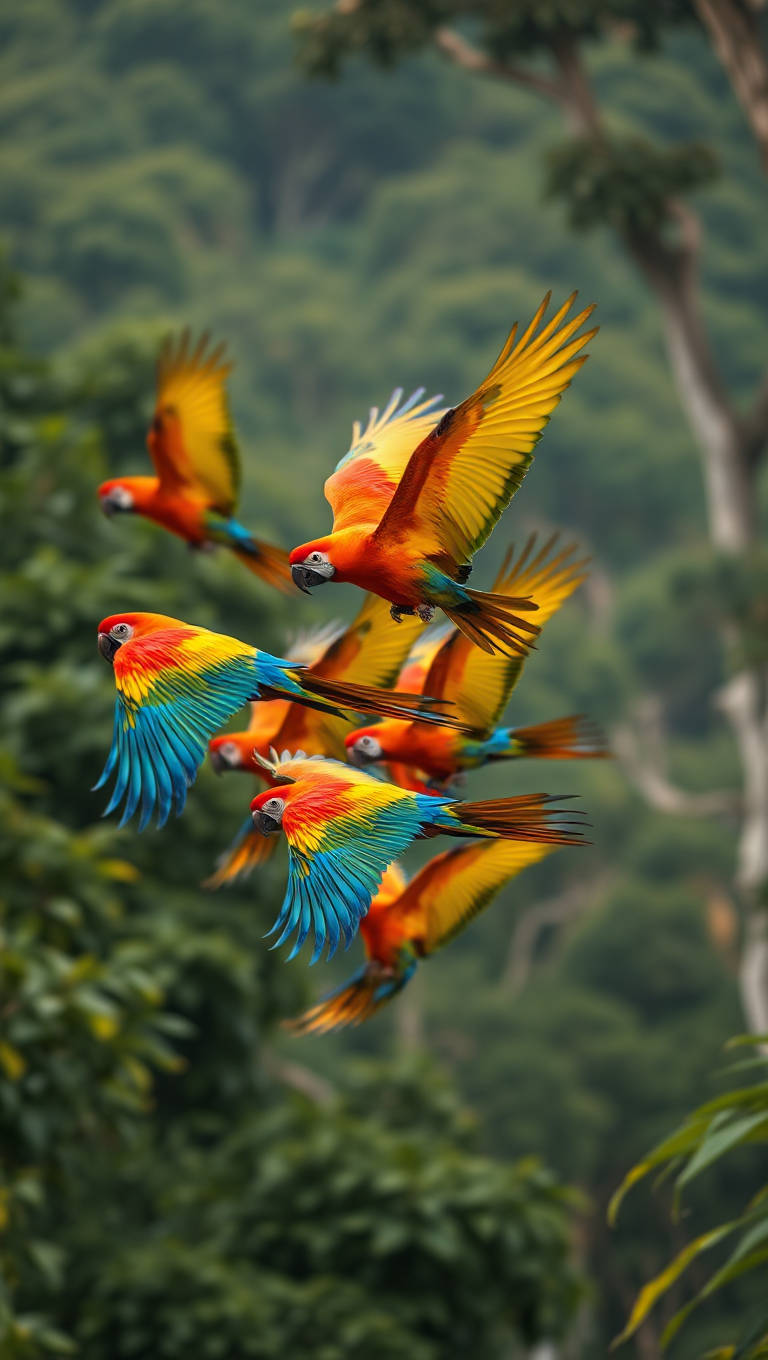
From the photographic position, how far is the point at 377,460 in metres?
0.79

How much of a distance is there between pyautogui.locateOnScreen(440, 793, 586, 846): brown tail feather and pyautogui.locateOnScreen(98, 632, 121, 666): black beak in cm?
18

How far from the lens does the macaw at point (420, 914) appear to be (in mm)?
793

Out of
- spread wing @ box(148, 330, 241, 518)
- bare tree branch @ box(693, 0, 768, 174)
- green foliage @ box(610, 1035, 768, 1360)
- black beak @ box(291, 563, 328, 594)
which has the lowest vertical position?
green foliage @ box(610, 1035, 768, 1360)

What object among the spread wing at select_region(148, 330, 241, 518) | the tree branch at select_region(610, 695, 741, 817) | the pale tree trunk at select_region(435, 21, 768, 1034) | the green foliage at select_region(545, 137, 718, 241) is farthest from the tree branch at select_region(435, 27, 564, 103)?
the spread wing at select_region(148, 330, 241, 518)

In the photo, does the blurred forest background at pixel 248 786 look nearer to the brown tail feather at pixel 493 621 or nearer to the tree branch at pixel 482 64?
the brown tail feather at pixel 493 621

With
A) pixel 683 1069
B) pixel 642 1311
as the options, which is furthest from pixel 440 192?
pixel 642 1311

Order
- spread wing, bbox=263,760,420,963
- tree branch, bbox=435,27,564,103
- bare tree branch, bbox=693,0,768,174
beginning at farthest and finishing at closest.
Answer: tree branch, bbox=435,27,564,103, bare tree branch, bbox=693,0,768,174, spread wing, bbox=263,760,420,963

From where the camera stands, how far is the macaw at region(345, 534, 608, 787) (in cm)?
79

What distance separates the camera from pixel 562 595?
0.90 metres

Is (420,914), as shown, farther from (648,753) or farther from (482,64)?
(648,753)

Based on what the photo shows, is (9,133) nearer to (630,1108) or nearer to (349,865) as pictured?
(630,1108)

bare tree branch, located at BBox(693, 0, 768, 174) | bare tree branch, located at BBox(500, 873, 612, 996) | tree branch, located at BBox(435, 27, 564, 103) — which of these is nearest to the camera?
bare tree branch, located at BBox(693, 0, 768, 174)

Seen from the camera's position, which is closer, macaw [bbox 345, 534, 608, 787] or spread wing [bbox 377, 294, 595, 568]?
spread wing [bbox 377, 294, 595, 568]

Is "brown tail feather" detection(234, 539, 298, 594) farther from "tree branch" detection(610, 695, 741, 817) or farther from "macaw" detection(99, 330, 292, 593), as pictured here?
"tree branch" detection(610, 695, 741, 817)
